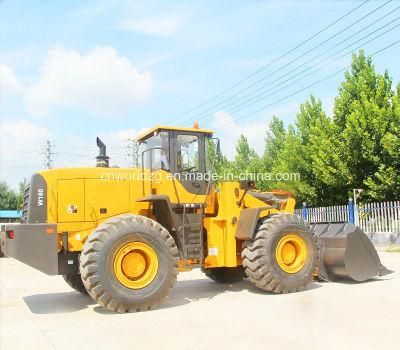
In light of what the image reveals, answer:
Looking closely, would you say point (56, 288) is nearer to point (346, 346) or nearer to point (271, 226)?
point (271, 226)

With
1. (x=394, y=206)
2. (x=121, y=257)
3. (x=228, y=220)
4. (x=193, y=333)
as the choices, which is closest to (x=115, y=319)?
(x=121, y=257)

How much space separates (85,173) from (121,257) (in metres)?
1.66

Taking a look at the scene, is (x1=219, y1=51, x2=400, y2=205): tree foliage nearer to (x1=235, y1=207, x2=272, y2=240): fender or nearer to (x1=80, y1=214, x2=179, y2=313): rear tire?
(x1=235, y1=207, x2=272, y2=240): fender

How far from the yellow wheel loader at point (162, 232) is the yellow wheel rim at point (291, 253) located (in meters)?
0.02

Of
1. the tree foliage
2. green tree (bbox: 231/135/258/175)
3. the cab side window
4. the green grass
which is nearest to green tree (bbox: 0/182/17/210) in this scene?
green tree (bbox: 231/135/258/175)

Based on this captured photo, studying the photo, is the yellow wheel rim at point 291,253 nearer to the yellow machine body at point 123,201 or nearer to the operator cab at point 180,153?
the yellow machine body at point 123,201

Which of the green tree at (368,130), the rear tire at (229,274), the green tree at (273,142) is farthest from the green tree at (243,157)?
the rear tire at (229,274)

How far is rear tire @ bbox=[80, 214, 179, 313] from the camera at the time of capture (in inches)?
274

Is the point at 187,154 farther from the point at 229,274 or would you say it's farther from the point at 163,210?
the point at 229,274

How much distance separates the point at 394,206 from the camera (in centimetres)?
1827

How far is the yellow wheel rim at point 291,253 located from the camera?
28.0 feet

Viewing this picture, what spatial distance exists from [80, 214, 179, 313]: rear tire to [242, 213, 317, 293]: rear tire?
56.8 inches

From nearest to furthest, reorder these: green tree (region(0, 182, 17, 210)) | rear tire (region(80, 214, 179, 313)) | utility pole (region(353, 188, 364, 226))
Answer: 1. rear tire (region(80, 214, 179, 313))
2. utility pole (region(353, 188, 364, 226))
3. green tree (region(0, 182, 17, 210))

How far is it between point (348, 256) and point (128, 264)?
4132 millimetres
